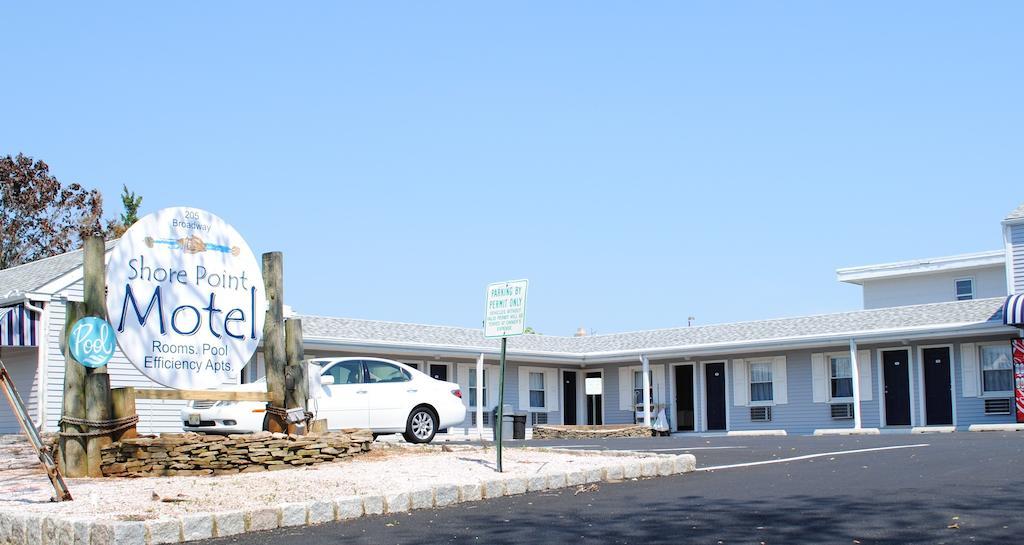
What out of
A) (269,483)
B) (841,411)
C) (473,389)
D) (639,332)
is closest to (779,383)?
(841,411)

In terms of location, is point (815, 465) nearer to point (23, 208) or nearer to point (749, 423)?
point (749, 423)

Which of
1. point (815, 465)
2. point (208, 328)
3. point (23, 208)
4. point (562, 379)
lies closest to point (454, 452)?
point (208, 328)

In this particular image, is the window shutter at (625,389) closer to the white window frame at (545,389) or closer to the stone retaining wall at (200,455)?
the white window frame at (545,389)

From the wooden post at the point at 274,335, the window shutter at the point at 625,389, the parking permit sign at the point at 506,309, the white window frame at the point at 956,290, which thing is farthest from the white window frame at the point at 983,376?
the wooden post at the point at 274,335

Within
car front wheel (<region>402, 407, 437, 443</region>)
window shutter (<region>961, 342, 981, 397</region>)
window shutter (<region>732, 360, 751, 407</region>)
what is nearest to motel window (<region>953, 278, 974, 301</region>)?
window shutter (<region>732, 360, 751, 407</region>)

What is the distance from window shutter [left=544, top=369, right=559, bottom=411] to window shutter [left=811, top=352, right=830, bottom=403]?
8.30 m

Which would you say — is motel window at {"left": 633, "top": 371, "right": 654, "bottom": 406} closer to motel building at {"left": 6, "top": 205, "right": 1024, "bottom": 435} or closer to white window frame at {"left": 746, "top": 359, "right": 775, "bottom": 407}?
motel building at {"left": 6, "top": 205, "right": 1024, "bottom": 435}

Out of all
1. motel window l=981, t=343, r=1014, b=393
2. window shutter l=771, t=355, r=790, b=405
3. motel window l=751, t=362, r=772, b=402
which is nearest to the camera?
motel window l=981, t=343, r=1014, b=393

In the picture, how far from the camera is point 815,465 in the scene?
499 inches

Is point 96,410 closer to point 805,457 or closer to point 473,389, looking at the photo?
point 805,457

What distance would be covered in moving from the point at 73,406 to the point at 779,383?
22.7 meters

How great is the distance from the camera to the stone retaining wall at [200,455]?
12.0m

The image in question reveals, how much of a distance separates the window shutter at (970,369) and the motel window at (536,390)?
12563 mm

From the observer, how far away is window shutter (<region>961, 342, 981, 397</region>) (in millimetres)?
27094
